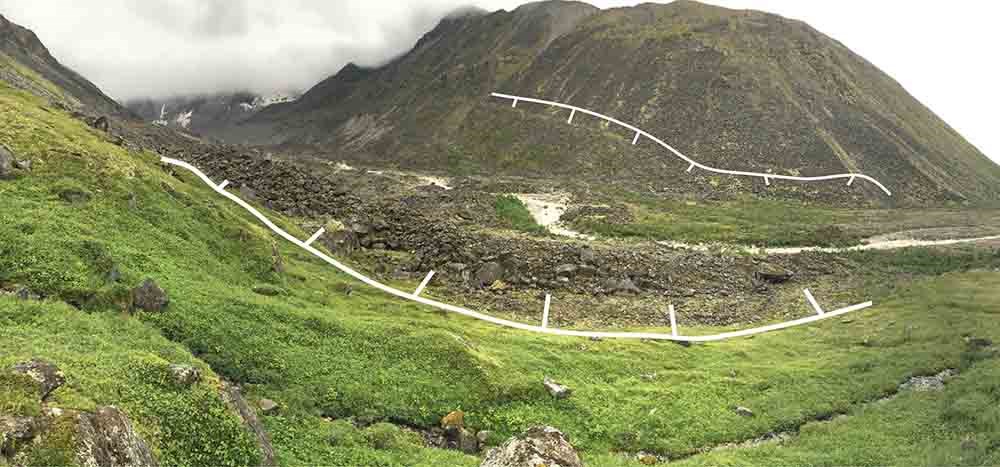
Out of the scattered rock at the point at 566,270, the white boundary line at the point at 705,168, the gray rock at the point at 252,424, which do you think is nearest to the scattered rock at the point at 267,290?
the gray rock at the point at 252,424

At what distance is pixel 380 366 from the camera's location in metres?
32.1

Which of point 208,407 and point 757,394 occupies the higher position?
point 208,407

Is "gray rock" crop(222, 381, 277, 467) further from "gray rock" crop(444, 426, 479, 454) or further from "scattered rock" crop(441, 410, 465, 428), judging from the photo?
"scattered rock" crop(441, 410, 465, 428)

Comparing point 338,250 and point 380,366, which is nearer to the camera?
point 380,366

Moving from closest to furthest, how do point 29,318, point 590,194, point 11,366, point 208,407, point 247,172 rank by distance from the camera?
point 11,366 < point 208,407 < point 29,318 < point 247,172 < point 590,194

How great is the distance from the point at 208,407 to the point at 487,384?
1483 centimetres

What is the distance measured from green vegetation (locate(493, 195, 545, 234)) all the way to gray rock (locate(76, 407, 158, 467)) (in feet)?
253

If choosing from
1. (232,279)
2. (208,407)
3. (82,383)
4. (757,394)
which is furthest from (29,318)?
(757,394)

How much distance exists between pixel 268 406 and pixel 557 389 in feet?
46.4

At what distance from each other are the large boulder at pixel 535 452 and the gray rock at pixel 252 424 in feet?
22.1

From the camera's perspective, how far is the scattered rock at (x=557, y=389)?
109 ft

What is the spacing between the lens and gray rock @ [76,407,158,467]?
14734 mm

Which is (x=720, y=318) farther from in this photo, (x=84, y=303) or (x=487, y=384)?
(x=84, y=303)

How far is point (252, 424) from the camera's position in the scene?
21266 millimetres
